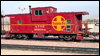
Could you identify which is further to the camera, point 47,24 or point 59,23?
point 47,24

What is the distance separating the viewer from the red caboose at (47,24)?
1881cm

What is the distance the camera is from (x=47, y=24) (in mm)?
19406

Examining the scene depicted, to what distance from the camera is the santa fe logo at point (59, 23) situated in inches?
742

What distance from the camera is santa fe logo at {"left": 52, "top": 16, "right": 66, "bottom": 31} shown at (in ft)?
61.8

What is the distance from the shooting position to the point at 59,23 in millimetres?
18875

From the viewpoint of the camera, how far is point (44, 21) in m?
19.5

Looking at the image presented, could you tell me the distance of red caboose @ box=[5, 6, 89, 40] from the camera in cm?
1881

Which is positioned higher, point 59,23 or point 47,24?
point 59,23

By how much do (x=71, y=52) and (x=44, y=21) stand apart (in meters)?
8.48

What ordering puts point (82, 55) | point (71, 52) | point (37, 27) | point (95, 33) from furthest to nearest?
point (37, 27)
point (95, 33)
point (71, 52)
point (82, 55)

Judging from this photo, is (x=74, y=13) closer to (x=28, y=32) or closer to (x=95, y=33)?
(x=95, y=33)

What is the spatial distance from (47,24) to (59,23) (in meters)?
1.63

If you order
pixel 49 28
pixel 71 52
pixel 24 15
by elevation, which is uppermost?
pixel 24 15

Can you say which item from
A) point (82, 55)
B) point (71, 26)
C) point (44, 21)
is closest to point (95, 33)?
point (71, 26)
